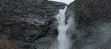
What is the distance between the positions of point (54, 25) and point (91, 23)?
403 centimetres

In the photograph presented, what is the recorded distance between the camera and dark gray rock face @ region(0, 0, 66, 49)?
25094 mm

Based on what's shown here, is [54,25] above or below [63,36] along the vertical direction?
above

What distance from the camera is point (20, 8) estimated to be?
26828 mm

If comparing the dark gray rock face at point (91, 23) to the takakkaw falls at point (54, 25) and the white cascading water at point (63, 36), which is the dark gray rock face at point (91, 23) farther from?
the white cascading water at point (63, 36)

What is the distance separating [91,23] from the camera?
23938 millimetres

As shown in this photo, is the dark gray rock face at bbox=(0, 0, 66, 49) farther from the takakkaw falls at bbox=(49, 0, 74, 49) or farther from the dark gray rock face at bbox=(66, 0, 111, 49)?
the dark gray rock face at bbox=(66, 0, 111, 49)

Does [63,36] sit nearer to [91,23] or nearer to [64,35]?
[64,35]

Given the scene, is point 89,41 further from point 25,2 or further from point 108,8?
point 25,2

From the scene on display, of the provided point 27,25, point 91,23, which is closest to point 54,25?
point 27,25

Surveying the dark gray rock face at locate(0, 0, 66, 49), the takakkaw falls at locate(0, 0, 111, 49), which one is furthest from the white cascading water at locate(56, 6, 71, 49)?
the dark gray rock face at locate(0, 0, 66, 49)

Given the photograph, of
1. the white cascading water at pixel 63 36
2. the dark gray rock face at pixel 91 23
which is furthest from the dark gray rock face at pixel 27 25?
the dark gray rock face at pixel 91 23

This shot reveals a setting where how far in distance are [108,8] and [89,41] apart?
3789 mm

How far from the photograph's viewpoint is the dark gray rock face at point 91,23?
22.9 meters

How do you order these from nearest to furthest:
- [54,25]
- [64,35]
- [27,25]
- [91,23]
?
[91,23], [64,35], [27,25], [54,25]
